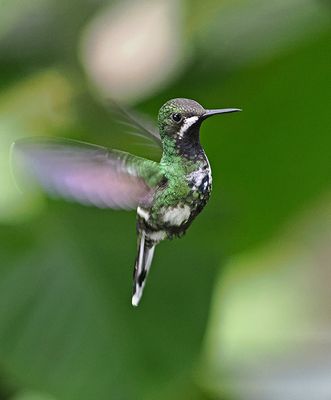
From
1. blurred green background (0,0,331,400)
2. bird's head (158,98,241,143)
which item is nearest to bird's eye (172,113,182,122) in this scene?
bird's head (158,98,241,143)

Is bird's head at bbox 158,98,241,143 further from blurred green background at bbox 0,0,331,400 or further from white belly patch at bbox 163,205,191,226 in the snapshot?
blurred green background at bbox 0,0,331,400

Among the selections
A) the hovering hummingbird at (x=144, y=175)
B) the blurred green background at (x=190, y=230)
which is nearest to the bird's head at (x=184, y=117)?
the hovering hummingbird at (x=144, y=175)

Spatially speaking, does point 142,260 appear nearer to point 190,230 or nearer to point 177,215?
point 177,215

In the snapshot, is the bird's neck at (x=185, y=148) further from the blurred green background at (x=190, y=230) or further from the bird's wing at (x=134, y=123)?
the blurred green background at (x=190, y=230)

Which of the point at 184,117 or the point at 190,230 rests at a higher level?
the point at 190,230

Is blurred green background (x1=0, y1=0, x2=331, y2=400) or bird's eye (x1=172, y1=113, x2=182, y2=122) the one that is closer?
bird's eye (x1=172, y1=113, x2=182, y2=122)

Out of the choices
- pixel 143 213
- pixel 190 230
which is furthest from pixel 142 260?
pixel 190 230

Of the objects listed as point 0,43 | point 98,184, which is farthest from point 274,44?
point 98,184
